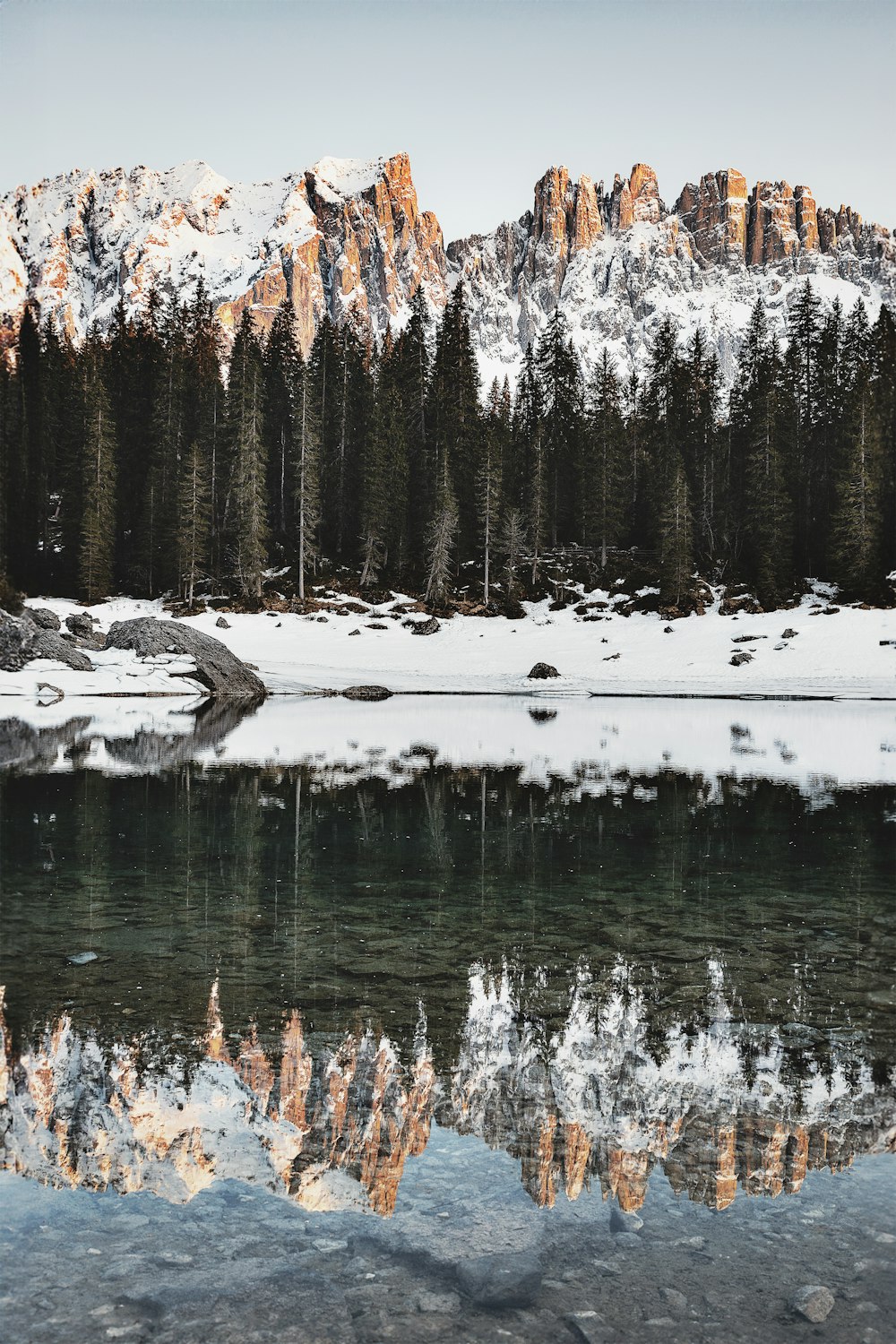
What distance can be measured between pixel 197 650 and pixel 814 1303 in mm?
38388

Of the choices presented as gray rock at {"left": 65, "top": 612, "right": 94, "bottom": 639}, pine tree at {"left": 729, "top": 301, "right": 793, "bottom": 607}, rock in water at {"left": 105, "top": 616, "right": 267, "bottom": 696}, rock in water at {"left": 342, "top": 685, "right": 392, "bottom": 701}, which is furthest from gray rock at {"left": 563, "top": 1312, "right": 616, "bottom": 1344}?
pine tree at {"left": 729, "top": 301, "right": 793, "bottom": 607}

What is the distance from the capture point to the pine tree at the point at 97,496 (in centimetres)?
5544

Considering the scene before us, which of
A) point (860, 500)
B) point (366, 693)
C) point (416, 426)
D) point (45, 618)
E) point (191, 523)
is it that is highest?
point (416, 426)

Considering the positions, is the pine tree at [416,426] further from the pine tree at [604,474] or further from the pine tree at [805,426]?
the pine tree at [805,426]

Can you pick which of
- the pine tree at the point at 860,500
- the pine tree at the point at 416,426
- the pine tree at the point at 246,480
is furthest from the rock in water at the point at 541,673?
the pine tree at the point at 416,426

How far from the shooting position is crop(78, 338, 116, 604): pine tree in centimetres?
5544

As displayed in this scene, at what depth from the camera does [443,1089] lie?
190 inches

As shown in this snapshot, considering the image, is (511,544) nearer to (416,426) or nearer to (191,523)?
(416,426)

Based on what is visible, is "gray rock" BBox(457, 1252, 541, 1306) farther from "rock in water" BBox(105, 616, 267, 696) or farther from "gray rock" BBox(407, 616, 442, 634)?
"gray rock" BBox(407, 616, 442, 634)

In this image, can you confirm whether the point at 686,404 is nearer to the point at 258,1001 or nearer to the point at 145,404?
the point at 145,404

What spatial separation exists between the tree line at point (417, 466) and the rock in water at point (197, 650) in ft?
52.9

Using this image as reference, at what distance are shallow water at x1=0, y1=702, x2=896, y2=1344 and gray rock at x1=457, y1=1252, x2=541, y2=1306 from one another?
14mm

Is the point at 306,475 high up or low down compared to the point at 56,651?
up

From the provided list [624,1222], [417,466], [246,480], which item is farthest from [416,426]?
[624,1222]
